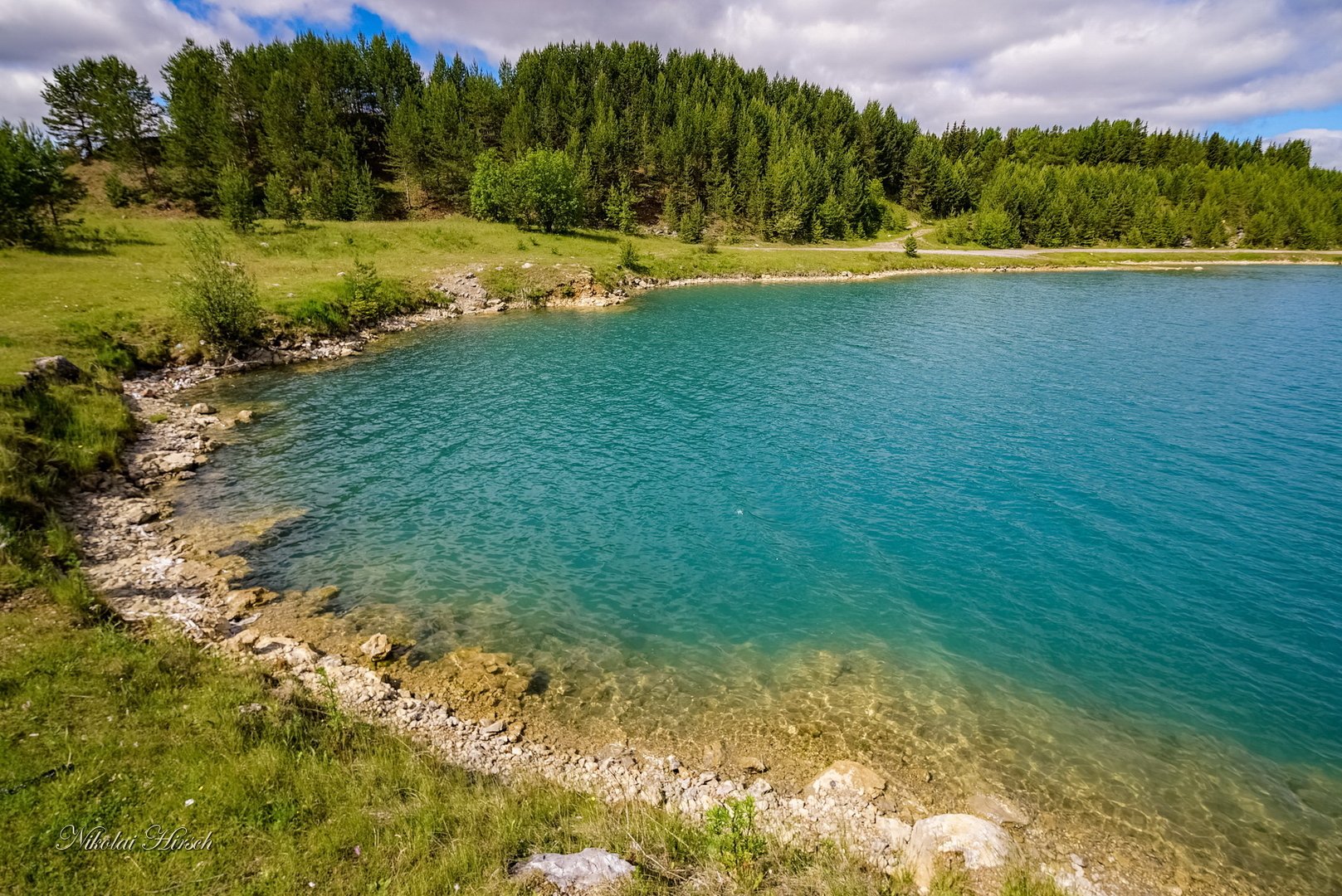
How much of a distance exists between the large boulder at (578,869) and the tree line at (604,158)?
95967mm

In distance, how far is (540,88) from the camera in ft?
448

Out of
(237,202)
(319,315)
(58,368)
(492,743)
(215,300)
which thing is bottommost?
(492,743)

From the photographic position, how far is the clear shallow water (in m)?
14.9

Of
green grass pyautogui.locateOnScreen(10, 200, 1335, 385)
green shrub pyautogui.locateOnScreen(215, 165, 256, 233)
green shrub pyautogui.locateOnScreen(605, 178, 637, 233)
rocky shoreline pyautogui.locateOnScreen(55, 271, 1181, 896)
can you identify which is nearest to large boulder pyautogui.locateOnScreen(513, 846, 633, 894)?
rocky shoreline pyautogui.locateOnScreen(55, 271, 1181, 896)

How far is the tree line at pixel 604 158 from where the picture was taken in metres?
96.7

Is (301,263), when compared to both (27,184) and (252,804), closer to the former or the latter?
(27,184)

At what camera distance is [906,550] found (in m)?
23.2

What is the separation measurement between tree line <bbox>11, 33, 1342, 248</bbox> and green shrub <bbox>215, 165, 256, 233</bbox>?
0.46 m

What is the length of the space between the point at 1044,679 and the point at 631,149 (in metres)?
142

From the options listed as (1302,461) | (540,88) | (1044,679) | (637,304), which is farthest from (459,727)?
(540,88)

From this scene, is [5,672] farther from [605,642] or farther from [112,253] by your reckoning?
[112,253]

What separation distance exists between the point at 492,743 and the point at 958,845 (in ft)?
34.4

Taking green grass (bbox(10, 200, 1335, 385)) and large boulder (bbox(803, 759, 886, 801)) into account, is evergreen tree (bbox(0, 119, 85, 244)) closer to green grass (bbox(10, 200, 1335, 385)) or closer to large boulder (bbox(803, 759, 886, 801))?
green grass (bbox(10, 200, 1335, 385))

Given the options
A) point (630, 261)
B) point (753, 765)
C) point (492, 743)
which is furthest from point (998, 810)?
point (630, 261)
